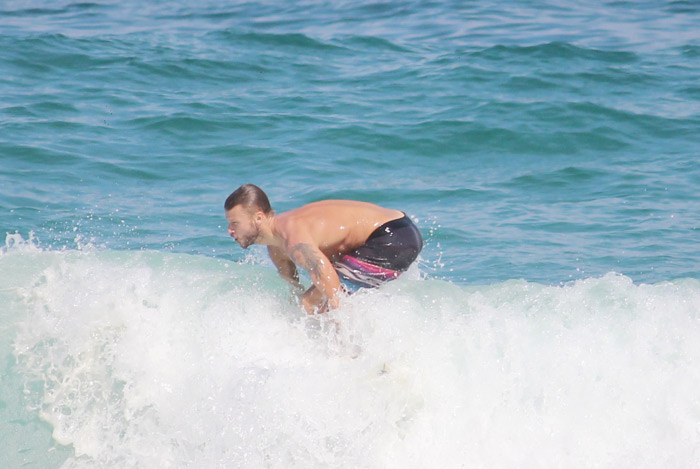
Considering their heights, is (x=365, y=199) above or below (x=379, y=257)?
below

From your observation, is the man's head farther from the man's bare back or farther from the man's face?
the man's bare back

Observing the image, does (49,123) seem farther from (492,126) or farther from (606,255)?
(606,255)

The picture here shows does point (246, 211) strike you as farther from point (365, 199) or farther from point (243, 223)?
point (365, 199)

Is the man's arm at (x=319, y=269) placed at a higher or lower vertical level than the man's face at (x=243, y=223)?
lower

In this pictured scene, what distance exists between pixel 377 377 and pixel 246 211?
1.16 m

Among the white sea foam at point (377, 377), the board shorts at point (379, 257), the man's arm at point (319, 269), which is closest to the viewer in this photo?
the man's arm at point (319, 269)

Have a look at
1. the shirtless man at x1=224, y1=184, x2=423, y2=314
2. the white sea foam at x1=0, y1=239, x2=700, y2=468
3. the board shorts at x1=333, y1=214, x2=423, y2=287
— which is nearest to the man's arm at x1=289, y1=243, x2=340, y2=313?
the shirtless man at x1=224, y1=184, x2=423, y2=314

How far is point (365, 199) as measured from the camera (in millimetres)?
9344

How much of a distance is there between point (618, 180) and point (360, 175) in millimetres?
2763

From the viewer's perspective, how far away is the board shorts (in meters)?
5.36

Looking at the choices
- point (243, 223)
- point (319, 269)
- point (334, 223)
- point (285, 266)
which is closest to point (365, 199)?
point (285, 266)

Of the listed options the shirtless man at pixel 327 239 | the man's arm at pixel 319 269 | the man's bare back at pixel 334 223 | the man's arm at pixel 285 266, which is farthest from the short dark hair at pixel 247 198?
the man's arm at pixel 285 266

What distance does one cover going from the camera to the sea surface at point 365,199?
5.05 m

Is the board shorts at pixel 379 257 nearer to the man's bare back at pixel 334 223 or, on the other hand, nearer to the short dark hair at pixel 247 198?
the man's bare back at pixel 334 223
